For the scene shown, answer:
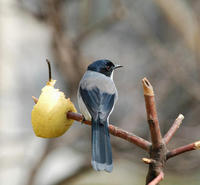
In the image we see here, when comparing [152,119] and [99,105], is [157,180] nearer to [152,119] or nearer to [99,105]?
[152,119]

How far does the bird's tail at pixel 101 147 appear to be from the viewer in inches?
36.5

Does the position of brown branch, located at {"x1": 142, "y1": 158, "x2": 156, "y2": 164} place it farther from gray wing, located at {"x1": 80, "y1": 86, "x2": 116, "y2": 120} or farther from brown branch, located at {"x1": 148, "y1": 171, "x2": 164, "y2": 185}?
gray wing, located at {"x1": 80, "y1": 86, "x2": 116, "y2": 120}

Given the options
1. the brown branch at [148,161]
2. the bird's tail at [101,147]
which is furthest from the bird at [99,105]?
the brown branch at [148,161]

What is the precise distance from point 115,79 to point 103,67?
1.87 metres

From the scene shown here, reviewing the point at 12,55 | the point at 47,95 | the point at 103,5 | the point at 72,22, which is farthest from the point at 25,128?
the point at 47,95

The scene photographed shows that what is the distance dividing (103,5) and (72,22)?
1.15 feet

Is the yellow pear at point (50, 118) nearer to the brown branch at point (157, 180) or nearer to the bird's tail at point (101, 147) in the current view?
the bird's tail at point (101, 147)

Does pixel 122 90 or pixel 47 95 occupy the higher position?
pixel 47 95

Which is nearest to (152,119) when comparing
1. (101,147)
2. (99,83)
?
(101,147)

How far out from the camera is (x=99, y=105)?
1.26 meters

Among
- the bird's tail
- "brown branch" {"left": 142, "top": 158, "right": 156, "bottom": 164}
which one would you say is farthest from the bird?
"brown branch" {"left": 142, "top": 158, "right": 156, "bottom": 164}

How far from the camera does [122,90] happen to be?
3.66m

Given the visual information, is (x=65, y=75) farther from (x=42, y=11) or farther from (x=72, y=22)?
(x=72, y=22)

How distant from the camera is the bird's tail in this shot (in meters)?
0.93
